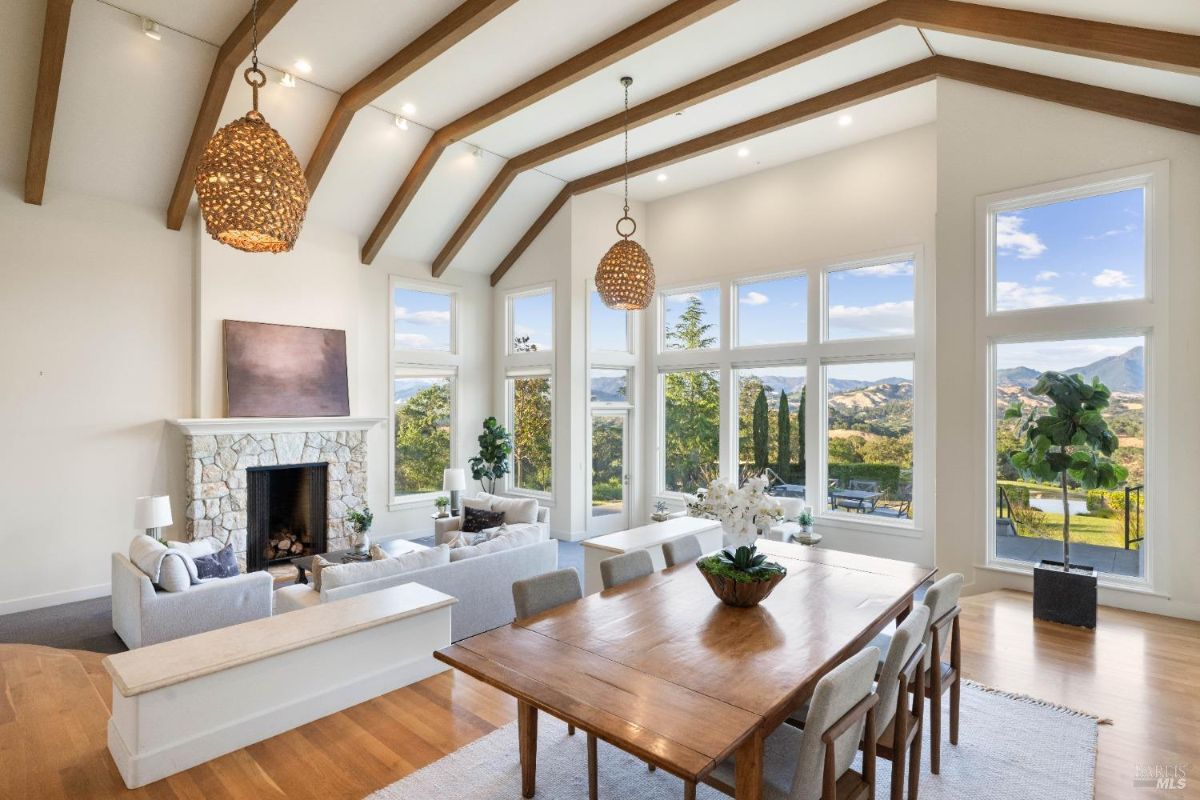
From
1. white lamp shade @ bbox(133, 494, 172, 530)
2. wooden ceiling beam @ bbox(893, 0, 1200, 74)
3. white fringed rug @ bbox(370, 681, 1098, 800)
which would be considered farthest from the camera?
white lamp shade @ bbox(133, 494, 172, 530)

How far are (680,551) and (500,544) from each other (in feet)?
5.72

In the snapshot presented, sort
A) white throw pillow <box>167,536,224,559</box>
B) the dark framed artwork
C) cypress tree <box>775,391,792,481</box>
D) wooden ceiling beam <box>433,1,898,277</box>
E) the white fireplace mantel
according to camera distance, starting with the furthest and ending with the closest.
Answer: cypress tree <box>775,391,792,481</box> → the dark framed artwork → the white fireplace mantel → white throw pillow <box>167,536,224,559</box> → wooden ceiling beam <box>433,1,898,277</box>

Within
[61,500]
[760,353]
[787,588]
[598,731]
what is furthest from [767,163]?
[61,500]

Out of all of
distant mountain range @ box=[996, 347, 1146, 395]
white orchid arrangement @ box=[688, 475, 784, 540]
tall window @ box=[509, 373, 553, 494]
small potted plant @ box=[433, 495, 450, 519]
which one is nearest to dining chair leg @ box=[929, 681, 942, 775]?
white orchid arrangement @ box=[688, 475, 784, 540]

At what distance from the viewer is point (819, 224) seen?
706 centimetres

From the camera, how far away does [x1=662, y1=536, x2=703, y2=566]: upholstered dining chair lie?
377 centimetres

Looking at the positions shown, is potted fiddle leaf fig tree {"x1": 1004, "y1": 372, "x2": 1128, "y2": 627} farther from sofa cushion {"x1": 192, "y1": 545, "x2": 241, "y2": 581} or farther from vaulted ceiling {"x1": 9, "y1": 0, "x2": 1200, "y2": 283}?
sofa cushion {"x1": 192, "y1": 545, "x2": 241, "y2": 581}

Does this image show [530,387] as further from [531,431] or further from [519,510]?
[519,510]

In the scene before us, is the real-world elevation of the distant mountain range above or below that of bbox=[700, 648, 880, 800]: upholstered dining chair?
above

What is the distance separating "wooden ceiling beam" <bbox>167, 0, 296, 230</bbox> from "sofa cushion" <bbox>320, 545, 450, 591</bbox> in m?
3.35

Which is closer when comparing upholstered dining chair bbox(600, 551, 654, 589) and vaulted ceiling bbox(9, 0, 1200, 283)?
upholstered dining chair bbox(600, 551, 654, 589)

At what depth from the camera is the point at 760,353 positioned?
7.62 meters

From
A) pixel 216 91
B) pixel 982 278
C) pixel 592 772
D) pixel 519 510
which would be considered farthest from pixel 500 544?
pixel 982 278

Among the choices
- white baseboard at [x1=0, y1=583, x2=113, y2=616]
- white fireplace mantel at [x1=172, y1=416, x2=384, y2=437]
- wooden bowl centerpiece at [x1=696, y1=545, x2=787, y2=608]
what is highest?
white fireplace mantel at [x1=172, y1=416, x2=384, y2=437]
